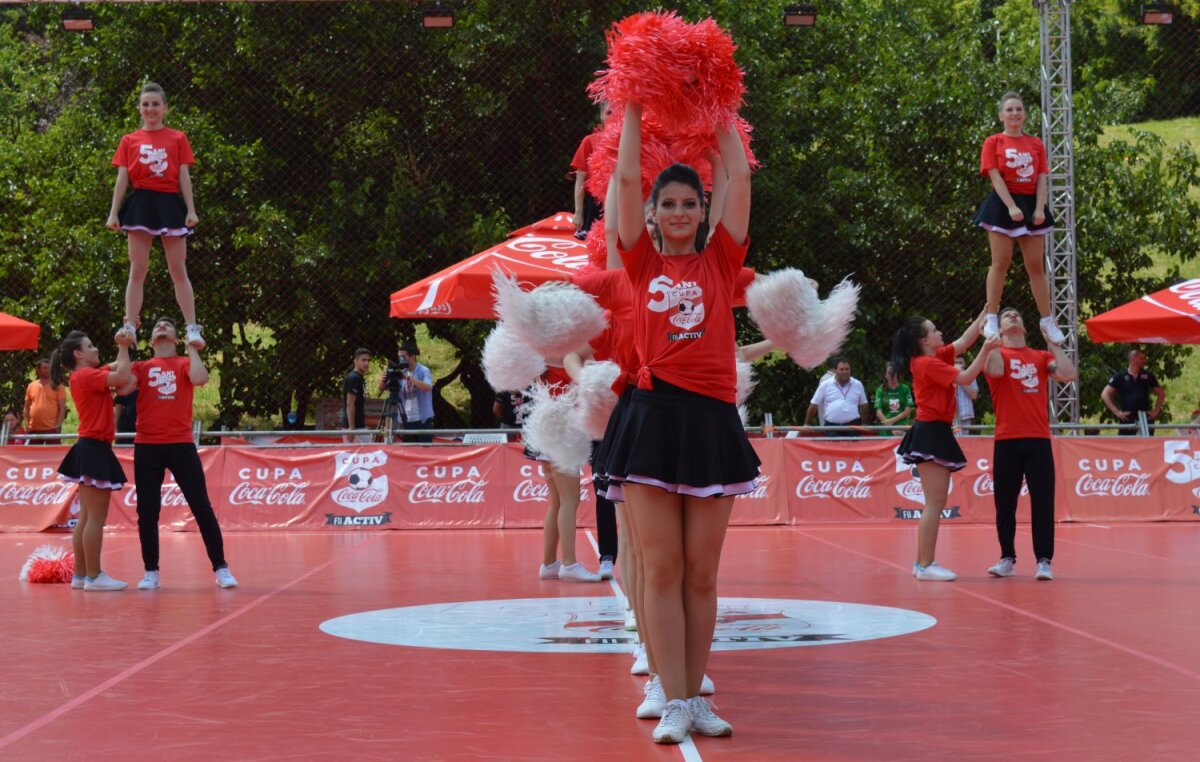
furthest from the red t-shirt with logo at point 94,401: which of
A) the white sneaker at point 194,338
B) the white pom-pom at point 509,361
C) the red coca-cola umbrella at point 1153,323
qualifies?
the red coca-cola umbrella at point 1153,323

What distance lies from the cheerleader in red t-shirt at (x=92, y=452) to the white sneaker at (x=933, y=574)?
546 cm

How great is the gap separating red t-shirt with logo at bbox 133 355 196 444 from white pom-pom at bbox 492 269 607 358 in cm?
491

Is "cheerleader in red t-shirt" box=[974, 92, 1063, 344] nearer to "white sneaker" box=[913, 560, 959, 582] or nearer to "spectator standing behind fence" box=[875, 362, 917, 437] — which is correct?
"white sneaker" box=[913, 560, 959, 582]

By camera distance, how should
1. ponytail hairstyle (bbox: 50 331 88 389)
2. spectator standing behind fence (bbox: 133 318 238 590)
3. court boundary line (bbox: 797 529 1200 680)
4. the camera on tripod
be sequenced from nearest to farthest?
court boundary line (bbox: 797 529 1200 680) < spectator standing behind fence (bbox: 133 318 238 590) < ponytail hairstyle (bbox: 50 331 88 389) < the camera on tripod

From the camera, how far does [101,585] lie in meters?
9.39

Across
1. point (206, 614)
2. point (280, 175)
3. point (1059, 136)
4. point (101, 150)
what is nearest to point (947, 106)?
point (1059, 136)

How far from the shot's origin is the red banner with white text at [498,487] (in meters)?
15.2

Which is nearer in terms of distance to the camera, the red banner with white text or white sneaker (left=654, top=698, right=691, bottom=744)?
white sneaker (left=654, top=698, right=691, bottom=744)

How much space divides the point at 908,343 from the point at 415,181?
14965mm

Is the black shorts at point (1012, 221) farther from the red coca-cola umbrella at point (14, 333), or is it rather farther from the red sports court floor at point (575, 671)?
the red coca-cola umbrella at point (14, 333)

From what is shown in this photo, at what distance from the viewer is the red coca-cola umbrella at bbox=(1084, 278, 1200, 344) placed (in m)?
14.6

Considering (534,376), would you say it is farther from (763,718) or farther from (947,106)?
(947,106)

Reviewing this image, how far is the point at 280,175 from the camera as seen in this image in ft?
76.4

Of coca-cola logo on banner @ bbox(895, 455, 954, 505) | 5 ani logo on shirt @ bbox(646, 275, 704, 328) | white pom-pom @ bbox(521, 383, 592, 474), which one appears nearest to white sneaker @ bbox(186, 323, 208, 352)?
white pom-pom @ bbox(521, 383, 592, 474)
